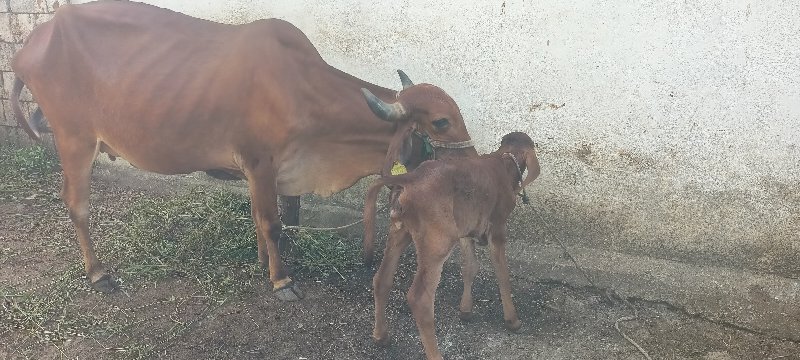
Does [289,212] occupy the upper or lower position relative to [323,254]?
upper

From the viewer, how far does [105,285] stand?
4086mm

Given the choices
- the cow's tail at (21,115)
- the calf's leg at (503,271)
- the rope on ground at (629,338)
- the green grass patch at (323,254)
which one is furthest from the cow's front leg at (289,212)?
the rope on ground at (629,338)

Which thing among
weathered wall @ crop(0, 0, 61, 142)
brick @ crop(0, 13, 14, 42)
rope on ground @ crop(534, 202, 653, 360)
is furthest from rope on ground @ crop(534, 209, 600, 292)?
brick @ crop(0, 13, 14, 42)

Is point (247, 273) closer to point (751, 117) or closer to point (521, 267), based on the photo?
point (521, 267)

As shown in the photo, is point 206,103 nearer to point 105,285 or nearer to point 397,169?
point 397,169

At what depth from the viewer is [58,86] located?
3.93 metres

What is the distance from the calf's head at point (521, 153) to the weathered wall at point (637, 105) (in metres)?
0.78

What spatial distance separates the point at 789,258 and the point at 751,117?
959 mm

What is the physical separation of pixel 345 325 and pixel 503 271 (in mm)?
1021

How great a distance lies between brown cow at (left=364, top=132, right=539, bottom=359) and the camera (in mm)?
3096

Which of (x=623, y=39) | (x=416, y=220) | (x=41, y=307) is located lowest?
(x=41, y=307)

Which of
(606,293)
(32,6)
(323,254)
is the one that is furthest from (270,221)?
(32,6)

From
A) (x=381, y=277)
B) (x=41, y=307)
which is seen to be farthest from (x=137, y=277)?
(x=381, y=277)

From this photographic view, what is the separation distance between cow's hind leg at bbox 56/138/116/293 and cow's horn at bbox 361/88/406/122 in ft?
6.30
